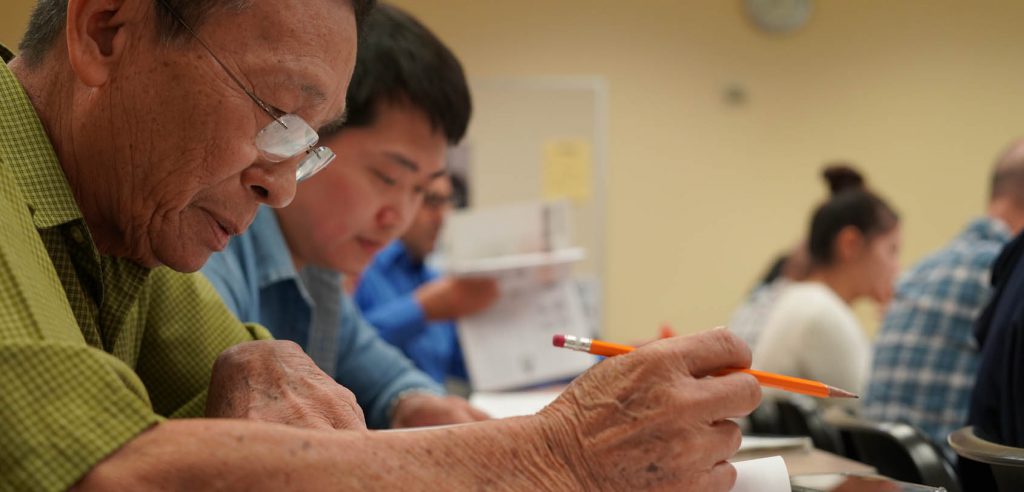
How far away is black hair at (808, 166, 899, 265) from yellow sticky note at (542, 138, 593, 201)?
1492mm

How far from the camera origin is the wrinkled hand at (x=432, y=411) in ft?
4.69

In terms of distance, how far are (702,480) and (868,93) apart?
5019 millimetres

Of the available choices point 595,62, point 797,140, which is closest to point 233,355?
point 595,62

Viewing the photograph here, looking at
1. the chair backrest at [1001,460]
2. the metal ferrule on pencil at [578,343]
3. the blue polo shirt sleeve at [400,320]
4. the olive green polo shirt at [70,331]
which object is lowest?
the blue polo shirt sleeve at [400,320]

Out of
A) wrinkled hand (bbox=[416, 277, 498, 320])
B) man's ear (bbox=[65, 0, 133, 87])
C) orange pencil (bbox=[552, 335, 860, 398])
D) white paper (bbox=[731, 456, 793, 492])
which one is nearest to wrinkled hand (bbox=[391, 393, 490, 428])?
orange pencil (bbox=[552, 335, 860, 398])

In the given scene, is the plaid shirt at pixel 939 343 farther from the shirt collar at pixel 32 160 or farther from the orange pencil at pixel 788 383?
the shirt collar at pixel 32 160

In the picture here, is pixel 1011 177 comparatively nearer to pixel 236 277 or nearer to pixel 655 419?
pixel 236 277

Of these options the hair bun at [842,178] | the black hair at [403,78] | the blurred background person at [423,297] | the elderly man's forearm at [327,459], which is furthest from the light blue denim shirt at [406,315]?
the elderly man's forearm at [327,459]

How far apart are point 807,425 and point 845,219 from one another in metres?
1.94

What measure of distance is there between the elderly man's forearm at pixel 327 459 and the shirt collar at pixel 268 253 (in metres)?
0.87

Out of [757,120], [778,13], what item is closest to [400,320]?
[757,120]

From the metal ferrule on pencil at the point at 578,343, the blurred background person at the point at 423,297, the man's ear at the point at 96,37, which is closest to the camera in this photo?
the man's ear at the point at 96,37

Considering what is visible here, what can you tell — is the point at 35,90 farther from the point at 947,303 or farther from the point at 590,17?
the point at 590,17

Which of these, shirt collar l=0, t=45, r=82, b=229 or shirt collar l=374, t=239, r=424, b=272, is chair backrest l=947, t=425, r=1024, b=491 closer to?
shirt collar l=0, t=45, r=82, b=229
